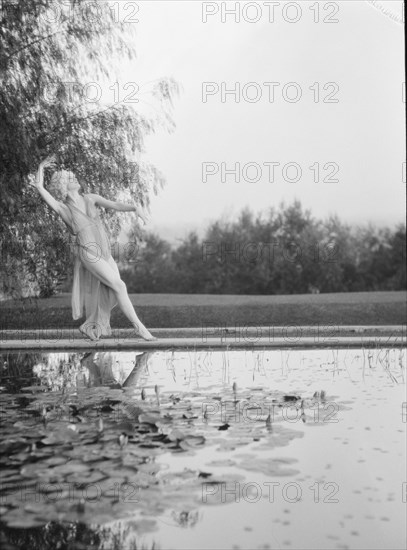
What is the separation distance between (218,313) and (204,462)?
11.2 metres

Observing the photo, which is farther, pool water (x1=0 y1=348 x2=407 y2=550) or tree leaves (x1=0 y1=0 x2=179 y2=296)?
tree leaves (x1=0 y1=0 x2=179 y2=296)

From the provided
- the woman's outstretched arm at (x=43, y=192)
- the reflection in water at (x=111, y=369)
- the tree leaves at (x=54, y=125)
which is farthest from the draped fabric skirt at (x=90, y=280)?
the tree leaves at (x=54, y=125)

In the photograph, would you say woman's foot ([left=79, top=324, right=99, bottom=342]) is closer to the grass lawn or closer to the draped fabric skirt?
the draped fabric skirt

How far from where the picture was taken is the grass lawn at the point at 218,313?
12.4m

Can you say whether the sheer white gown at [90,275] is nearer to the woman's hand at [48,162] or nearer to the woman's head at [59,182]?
the woman's hand at [48,162]

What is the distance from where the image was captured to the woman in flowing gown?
7645 millimetres

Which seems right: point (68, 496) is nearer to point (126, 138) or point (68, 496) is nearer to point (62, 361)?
point (62, 361)

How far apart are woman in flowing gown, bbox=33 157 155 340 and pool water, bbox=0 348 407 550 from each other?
8.77 feet

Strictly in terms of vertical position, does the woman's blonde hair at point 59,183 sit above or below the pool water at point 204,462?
above

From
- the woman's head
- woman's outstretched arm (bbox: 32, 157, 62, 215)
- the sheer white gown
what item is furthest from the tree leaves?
the sheer white gown

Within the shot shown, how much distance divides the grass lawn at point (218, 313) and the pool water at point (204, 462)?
24.7ft

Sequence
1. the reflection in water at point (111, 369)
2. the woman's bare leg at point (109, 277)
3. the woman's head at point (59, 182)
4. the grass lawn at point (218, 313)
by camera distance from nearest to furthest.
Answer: the reflection in water at point (111, 369), the woman's bare leg at point (109, 277), the woman's head at point (59, 182), the grass lawn at point (218, 313)

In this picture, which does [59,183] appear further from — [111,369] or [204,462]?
[204,462]

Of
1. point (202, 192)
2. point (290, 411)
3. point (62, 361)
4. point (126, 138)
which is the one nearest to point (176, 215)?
point (202, 192)
